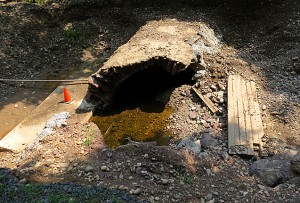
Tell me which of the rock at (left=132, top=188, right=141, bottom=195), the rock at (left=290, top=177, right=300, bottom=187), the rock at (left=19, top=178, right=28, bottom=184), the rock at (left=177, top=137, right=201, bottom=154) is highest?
the rock at (left=132, top=188, right=141, bottom=195)

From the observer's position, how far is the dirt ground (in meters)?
5.10

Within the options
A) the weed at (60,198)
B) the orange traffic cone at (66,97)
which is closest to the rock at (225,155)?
the weed at (60,198)

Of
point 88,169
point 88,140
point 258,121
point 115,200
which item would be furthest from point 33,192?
point 258,121

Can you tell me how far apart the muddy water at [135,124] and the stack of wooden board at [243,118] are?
1251 millimetres

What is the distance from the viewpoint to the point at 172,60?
7051 millimetres

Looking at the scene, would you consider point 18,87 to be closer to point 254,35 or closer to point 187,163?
point 187,163

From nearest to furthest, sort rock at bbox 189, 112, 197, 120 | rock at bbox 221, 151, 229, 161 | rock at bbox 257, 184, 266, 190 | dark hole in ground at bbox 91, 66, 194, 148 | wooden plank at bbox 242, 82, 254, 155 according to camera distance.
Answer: rock at bbox 257, 184, 266, 190 < rock at bbox 221, 151, 229, 161 < wooden plank at bbox 242, 82, 254, 155 < dark hole in ground at bbox 91, 66, 194, 148 < rock at bbox 189, 112, 197, 120

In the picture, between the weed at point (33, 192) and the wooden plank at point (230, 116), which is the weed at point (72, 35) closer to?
the wooden plank at point (230, 116)

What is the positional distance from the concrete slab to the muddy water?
1.16ft

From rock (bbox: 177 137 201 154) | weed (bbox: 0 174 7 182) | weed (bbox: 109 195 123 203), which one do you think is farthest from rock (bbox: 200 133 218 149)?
weed (bbox: 0 174 7 182)

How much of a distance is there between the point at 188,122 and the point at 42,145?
2781 mm

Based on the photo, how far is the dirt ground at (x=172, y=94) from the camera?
5102 mm

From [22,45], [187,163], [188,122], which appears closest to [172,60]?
[188,122]

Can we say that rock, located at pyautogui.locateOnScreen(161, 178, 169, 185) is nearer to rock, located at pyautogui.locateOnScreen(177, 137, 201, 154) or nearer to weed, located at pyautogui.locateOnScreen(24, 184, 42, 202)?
rock, located at pyautogui.locateOnScreen(177, 137, 201, 154)
